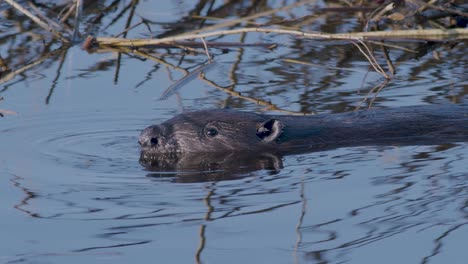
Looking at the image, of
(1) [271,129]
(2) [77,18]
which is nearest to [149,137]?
(1) [271,129]

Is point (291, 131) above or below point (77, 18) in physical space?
below

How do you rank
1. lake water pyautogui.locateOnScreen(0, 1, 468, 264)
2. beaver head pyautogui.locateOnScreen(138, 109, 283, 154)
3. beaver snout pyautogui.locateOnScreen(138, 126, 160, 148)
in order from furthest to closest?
beaver head pyautogui.locateOnScreen(138, 109, 283, 154) → beaver snout pyautogui.locateOnScreen(138, 126, 160, 148) → lake water pyautogui.locateOnScreen(0, 1, 468, 264)

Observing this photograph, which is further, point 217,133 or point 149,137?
point 217,133

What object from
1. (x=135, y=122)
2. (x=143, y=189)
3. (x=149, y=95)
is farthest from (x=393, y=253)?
(x=149, y=95)

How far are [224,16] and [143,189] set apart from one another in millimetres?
4610

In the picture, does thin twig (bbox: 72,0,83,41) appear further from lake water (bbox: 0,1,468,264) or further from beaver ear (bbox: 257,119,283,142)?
beaver ear (bbox: 257,119,283,142)

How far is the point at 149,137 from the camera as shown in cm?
576

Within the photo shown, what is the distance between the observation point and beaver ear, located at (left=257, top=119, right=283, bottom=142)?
19.4 ft

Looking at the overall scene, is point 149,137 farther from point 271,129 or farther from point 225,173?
point 271,129

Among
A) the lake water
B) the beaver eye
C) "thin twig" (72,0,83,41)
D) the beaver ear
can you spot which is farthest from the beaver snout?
"thin twig" (72,0,83,41)

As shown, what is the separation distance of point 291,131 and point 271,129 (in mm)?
130

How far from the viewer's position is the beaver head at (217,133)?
19.3 feet

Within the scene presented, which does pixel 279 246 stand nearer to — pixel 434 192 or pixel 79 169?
pixel 434 192

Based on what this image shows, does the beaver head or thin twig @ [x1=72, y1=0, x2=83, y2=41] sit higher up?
thin twig @ [x1=72, y1=0, x2=83, y2=41]
